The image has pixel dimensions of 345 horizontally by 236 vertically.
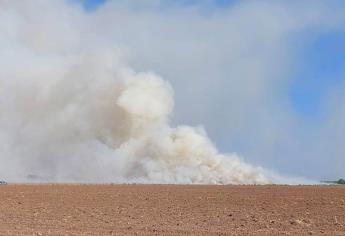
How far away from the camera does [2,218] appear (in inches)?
1421

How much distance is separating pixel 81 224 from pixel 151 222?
4.43m

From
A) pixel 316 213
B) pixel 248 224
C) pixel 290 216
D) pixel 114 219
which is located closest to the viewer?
pixel 248 224

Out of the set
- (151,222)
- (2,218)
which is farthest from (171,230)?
(2,218)

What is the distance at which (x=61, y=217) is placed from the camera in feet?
122

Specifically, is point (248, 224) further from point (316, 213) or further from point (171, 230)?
point (316, 213)

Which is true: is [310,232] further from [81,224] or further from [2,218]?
[2,218]

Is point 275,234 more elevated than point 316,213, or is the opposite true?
point 316,213

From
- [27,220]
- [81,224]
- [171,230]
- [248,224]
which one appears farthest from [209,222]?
[27,220]

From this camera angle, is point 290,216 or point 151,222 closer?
point 151,222

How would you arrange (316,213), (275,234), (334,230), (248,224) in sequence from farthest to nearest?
(316,213) < (248,224) < (334,230) < (275,234)

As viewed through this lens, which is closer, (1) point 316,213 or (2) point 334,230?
(2) point 334,230

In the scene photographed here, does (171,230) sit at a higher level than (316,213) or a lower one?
lower

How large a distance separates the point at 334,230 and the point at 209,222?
7520mm

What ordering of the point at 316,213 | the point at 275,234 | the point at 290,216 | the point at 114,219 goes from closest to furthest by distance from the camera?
1. the point at 275,234
2. the point at 114,219
3. the point at 290,216
4. the point at 316,213
